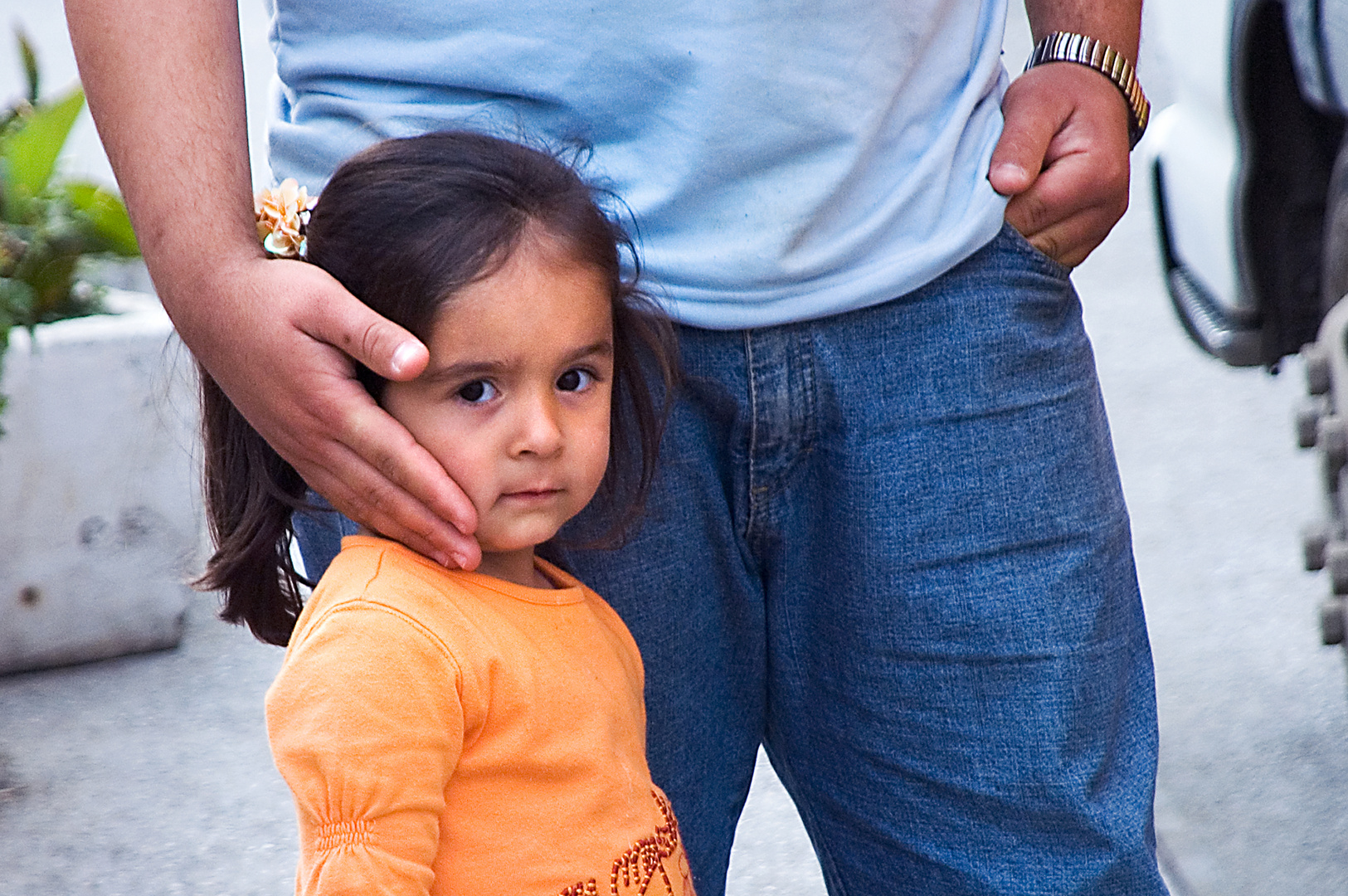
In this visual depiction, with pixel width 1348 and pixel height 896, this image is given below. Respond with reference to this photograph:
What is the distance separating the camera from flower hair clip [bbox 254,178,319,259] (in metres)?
1.36

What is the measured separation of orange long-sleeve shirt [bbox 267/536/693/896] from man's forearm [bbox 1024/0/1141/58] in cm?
81

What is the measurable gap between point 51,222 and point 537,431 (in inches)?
116

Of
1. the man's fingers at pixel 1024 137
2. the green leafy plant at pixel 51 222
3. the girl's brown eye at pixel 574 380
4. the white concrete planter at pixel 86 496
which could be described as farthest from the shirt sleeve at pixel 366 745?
the green leafy plant at pixel 51 222

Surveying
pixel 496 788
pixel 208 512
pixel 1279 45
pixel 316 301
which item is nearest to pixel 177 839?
pixel 208 512

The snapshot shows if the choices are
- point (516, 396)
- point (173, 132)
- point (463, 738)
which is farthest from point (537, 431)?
point (173, 132)

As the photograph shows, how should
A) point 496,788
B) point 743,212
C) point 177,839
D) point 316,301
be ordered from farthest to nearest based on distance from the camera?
point 177,839 < point 743,212 < point 496,788 < point 316,301

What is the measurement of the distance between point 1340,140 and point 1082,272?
2668 mm

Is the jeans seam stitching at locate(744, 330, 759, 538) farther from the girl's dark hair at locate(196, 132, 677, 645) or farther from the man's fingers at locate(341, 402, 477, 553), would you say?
the man's fingers at locate(341, 402, 477, 553)

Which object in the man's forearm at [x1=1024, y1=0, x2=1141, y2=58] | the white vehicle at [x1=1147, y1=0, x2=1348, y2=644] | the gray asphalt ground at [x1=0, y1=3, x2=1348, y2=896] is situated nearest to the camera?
the man's forearm at [x1=1024, y1=0, x2=1141, y2=58]

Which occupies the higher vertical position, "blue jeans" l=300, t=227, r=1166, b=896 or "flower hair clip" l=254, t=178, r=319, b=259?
"flower hair clip" l=254, t=178, r=319, b=259

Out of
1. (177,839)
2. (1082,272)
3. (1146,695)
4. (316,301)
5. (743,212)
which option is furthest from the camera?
(1082,272)

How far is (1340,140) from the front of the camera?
319 cm

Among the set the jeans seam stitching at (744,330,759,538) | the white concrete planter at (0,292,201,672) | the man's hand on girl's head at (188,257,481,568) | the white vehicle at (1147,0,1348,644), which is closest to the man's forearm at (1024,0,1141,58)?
the jeans seam stitching at (744,330,759,538)

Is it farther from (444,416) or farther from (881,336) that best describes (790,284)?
(444,416)
